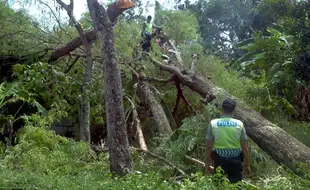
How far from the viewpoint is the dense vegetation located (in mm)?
6523

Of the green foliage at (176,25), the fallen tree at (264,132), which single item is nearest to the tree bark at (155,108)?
the fallen tree at (264,132)

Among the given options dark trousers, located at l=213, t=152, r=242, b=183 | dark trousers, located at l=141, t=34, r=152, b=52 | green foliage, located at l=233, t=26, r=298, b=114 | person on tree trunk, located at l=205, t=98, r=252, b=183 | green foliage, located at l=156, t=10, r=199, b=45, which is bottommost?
dark trousers, located at l=213, t=152, r=242, b=183

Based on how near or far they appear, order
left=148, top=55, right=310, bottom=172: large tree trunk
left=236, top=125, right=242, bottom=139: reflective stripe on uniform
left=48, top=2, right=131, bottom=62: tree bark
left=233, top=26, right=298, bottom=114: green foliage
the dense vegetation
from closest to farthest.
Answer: left=236, top=125, right=242, bottom=139: reflective stripe on uniform → left=148, top=55, right=310, bottom=172: large tree trunk → the dense vegetation → left=48, top=2, right=131, bottom=62: tree bark → left=233, top=26, right=298, bottom=114: green foliage

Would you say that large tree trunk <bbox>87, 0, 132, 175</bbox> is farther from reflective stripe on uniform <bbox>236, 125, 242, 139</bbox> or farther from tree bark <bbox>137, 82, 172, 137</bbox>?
tree bark <bbox>137, 82, 172, 137</bbox>

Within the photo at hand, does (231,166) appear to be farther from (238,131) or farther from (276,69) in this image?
(276,69)

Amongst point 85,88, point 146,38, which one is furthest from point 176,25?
point 85,88

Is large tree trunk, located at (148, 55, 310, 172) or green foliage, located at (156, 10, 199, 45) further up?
green foliage, located at (156, 10, 199, 45)

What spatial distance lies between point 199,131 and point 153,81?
296cm

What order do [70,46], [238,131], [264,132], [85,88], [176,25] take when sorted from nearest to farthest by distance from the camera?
1. [238,131]
2. [264,132]
3. [85,88]
4. [70,46]
5. [176,25]

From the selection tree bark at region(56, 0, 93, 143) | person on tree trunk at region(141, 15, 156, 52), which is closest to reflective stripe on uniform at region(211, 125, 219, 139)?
tree bark at region(56, 0, 93, 143)

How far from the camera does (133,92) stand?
9578 millimetres

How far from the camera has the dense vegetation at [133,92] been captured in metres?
6.52

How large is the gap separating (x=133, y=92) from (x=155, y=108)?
3.47 ft

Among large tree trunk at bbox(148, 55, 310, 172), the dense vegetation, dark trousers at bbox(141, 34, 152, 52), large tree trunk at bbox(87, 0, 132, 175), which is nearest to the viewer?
large tree trunk at bbox(87, 0, 132, 175)
